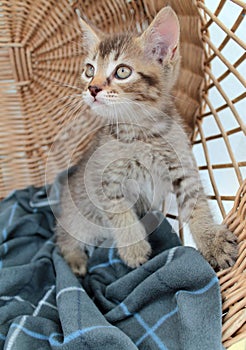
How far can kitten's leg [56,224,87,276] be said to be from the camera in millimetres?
1251

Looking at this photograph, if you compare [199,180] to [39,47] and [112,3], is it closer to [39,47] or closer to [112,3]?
[112,3]

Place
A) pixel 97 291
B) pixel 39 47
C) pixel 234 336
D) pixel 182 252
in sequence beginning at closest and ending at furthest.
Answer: pixel 234 336 < pixel 182 252 < pixel 97 291 < pixel 39 47

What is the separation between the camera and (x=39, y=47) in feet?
5.22

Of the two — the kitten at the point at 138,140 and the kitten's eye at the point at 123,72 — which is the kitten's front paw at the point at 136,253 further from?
the kitten's eye at the point at 123,72

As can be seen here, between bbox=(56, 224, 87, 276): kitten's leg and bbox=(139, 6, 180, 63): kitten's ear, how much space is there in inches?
25.7

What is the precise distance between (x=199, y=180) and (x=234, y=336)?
0.47 metres

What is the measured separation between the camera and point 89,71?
3.83 feet

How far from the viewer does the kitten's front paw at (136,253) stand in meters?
1.11

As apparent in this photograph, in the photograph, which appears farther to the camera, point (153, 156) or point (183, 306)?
point (153, 156)

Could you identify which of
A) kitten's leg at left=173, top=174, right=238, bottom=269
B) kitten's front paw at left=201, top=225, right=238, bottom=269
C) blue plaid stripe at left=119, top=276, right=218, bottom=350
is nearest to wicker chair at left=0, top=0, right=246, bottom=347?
kitten's leg at left=173, top=174, right=238, bottom=269

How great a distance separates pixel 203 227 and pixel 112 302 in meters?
0.33

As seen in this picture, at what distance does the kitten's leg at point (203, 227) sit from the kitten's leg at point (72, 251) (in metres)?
0.37

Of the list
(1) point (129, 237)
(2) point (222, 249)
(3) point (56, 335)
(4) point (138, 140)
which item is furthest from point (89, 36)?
(3) point (56, 335)

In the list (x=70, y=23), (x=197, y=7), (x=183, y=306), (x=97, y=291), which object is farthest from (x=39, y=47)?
(x=183, y=306)
